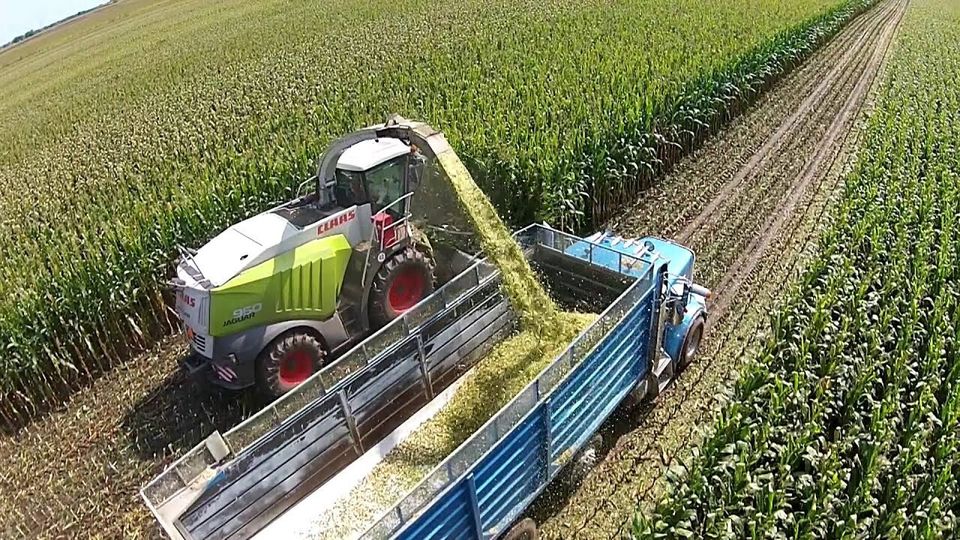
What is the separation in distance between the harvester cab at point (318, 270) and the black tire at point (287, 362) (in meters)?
0.01

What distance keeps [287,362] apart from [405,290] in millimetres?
1631

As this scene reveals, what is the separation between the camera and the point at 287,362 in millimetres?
6801

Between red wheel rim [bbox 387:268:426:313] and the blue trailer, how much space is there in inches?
52.4

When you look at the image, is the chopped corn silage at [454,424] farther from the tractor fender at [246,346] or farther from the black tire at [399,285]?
the tractor fender at [246,346]

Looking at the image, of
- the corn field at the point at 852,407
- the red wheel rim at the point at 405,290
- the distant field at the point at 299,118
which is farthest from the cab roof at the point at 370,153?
the corn field at the point at 852,407

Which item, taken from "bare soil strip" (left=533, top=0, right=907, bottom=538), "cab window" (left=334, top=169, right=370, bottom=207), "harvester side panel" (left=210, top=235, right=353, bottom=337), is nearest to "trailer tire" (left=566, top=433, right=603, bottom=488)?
"bare soil strip" (left=533, top=0, right=907, bottom=538)

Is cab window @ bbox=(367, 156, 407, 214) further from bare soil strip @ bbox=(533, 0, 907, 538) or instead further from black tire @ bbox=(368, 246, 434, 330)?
bare soil strip @ bbox=(533, 0, 907, 538)

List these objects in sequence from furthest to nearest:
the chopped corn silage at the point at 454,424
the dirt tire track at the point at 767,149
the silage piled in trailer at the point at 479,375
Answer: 1. the dirt tire track at the point at 767,149
2. the silage piled in trailer at the point at 479,375
3. the chopped corn silage at the point at 454,424

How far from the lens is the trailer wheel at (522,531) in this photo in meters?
5.13

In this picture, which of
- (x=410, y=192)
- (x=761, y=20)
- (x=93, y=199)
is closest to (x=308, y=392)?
(x=410, y=192)

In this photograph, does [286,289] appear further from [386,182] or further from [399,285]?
[386,182]

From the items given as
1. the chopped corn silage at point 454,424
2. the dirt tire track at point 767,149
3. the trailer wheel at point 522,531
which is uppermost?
the chopped corn silage at point 454,424

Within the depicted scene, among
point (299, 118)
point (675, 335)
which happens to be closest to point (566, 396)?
point (675, 335)

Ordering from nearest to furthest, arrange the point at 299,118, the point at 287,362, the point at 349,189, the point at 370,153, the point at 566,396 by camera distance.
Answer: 1. the point at 566,396
2. the point at 287,362
3. the point at 370,153
4. the point at 349,189
5. the point at 299,118
